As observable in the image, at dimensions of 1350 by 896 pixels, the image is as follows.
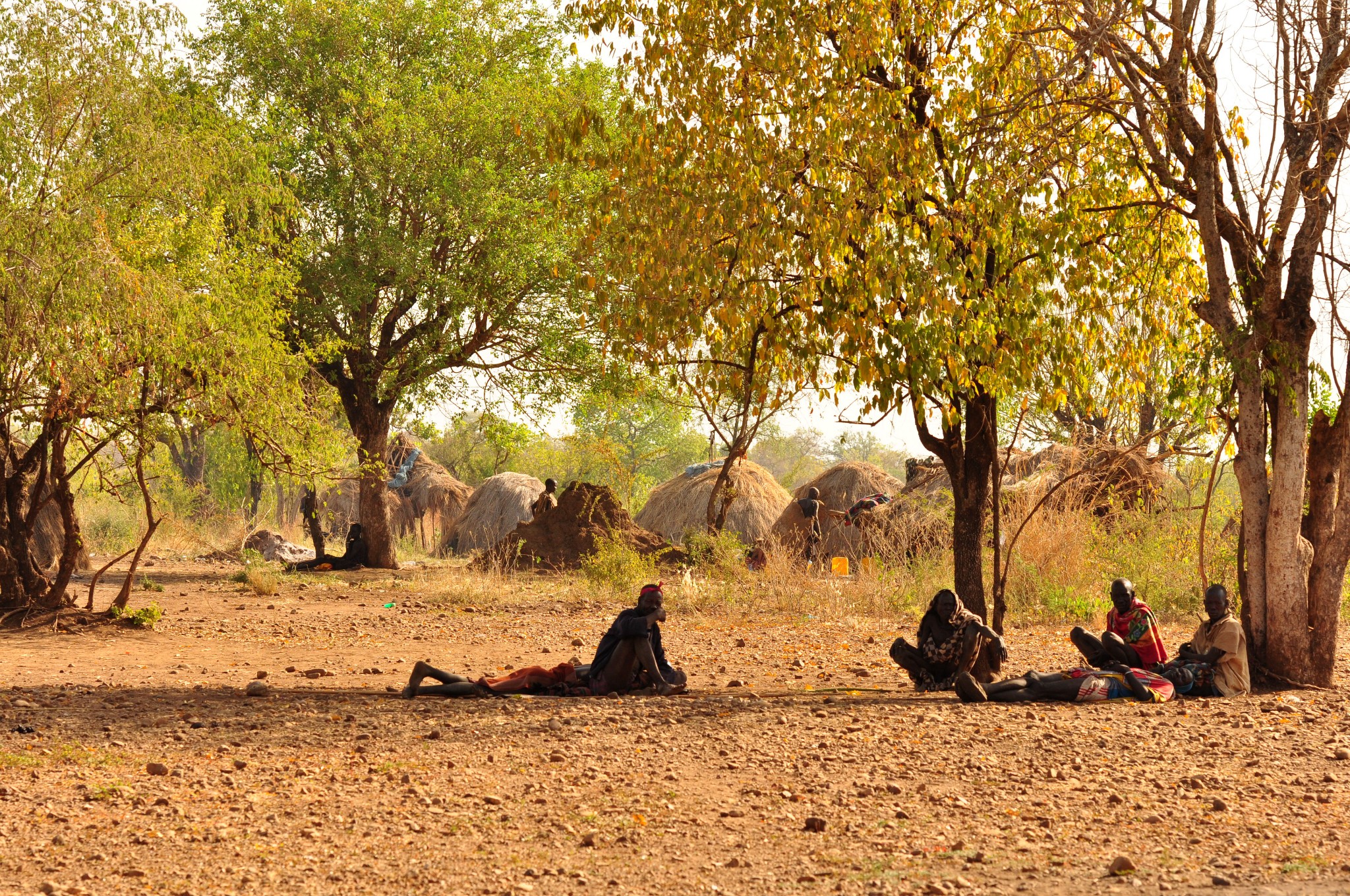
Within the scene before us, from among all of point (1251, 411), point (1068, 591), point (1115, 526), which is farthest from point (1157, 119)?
point (1115, 526)

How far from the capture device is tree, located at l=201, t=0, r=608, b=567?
17562mm

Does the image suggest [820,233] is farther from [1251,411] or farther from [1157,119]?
[1251,411]

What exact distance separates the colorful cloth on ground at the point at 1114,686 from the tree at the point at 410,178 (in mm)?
10815

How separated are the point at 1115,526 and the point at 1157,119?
714 centimetres

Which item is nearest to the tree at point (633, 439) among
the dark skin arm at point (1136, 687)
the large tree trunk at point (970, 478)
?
the large tree trunk at point (970, 478)

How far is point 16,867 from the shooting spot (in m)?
4.38

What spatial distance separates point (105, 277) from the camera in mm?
9070

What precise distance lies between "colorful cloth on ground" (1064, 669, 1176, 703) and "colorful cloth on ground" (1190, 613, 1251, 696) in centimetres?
35

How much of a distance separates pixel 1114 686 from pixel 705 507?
15.2 m

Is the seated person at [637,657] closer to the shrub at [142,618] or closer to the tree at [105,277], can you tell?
the tree at [105,277]

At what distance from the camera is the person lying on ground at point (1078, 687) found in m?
7.96

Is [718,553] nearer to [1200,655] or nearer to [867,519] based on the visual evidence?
[867,519]

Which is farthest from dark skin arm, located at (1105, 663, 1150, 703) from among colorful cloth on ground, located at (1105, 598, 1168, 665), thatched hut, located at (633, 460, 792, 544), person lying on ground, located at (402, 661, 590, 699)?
thatched hut, located at (633, 460, 792, 544)

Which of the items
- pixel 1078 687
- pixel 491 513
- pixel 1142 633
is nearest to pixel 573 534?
pixel 491 513
